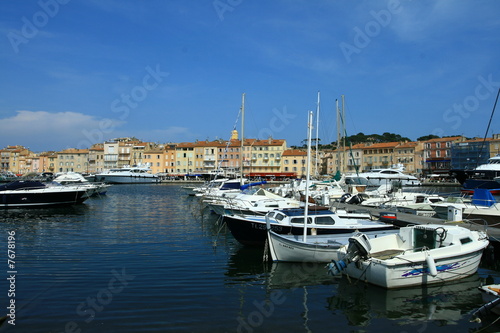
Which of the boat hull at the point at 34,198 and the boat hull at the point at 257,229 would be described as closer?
the boat hull at the point at 257,229

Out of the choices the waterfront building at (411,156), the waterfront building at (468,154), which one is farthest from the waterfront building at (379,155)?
the waterfront building at (468,154)

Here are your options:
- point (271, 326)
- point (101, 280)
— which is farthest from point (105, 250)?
point (271, 326)

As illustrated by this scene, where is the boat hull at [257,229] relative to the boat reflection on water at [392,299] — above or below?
above

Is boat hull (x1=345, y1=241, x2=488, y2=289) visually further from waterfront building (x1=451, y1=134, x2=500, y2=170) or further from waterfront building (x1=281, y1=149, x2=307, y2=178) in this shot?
waterfront building (x1=281, y1=149, x2=307, y2=178)

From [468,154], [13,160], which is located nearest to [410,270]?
[468,154]

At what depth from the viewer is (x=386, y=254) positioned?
13.6 metres

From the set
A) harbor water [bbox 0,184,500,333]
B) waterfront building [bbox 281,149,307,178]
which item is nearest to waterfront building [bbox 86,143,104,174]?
waterfront building [bbox 281,149,307,178]

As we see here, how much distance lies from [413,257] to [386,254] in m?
1.38

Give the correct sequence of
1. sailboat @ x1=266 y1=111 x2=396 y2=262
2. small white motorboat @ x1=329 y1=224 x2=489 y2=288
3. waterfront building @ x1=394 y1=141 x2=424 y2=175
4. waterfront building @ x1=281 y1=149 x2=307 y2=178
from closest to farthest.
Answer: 1. small white motorboat @ x1=329 y1=224 x2=489 y2=288
2. sailboat @ x1=266 y1=111 x2=396 y2=262
3. waterfront building @ x1=394 y1=141 x2=424 y2=175
4. waterfront building @ x1=281 y1=149 x2=307 y2=178

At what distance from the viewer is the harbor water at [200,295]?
1007cm

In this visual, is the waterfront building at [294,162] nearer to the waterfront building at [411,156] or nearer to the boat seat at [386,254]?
the waterfront building at [411,156]

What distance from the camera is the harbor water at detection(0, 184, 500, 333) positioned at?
1007 cm

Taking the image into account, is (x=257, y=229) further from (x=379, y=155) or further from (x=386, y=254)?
(x=379, y=155)

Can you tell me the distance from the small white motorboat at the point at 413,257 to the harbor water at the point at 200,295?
378 mm
